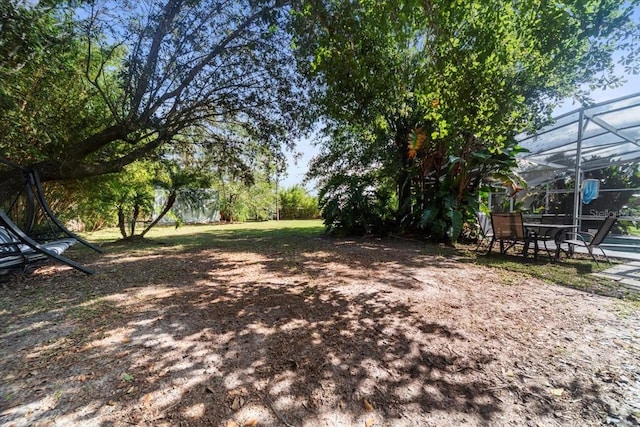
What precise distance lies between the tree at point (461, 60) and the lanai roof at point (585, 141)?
0.87 meters

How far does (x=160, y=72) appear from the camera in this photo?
5766 millimetres

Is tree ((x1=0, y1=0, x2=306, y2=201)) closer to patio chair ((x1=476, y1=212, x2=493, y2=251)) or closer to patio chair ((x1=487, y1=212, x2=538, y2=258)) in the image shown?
patio chair ((x1=487, y1=212, x2=538, y2=258))

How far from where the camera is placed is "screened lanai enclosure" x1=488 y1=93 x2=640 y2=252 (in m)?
6.83

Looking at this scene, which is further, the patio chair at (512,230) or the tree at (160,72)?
the patio chair at (512,230)

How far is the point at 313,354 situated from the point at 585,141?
10.3 metres

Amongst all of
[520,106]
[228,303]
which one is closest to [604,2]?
[520,106]

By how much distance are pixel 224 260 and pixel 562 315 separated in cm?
528

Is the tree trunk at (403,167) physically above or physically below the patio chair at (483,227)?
above

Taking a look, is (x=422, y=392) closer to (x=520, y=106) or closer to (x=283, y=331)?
(x=283, y=331)

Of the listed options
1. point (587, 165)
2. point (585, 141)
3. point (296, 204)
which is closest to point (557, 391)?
point (585, 141)

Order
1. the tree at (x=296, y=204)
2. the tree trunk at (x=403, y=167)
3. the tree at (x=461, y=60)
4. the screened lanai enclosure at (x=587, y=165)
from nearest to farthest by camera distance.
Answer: the tree at (x=461, y=60) < the screened lanai enclosure at (x=587, y=165) < the tree trunk at (x=403, y=167) < the tree at (x=296, y=204)

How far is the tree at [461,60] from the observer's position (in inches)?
154

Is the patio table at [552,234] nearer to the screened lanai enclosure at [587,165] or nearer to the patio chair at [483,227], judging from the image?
the screened lanai enclosure at [587,165]

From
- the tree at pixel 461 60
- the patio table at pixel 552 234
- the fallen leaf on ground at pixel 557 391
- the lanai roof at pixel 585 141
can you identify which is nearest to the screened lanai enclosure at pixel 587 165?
the lanai roof at pixel 585 141
